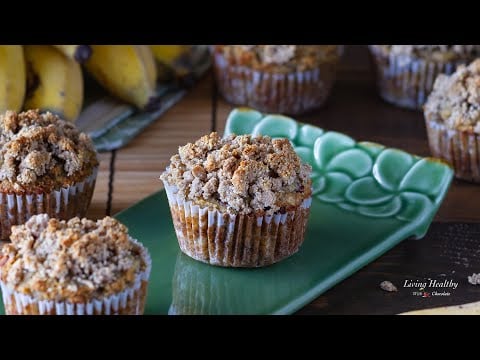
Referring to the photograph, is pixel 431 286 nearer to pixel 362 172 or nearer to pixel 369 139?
pixel 362 172

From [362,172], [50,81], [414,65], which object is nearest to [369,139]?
[414,65]

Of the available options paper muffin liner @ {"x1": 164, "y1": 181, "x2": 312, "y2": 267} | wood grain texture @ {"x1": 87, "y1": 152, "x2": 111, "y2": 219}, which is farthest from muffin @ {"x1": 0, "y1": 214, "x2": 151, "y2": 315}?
wood grain texture @ {"x1": 87, "y1": 152, "x2": 111, "y2": 219}

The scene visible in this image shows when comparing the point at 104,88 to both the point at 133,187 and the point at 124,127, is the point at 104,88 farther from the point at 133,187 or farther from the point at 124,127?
the point at 133,187

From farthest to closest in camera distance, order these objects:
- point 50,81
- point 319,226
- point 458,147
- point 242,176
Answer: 1. point 50,81
2. point 458,147
3. point 319,226
4. point 242,176

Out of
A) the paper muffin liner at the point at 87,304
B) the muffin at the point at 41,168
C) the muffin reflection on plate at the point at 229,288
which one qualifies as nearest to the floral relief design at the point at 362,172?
the muffin reflection on plate at the point at 229,288

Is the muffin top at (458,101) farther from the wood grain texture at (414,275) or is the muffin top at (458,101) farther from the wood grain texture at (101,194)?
the wood grain texture at (101,194)
